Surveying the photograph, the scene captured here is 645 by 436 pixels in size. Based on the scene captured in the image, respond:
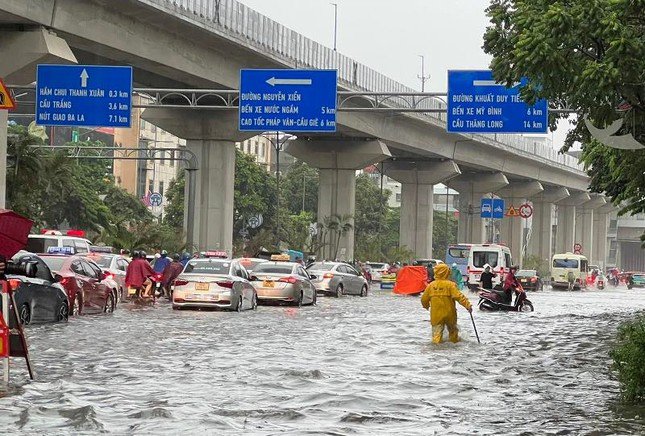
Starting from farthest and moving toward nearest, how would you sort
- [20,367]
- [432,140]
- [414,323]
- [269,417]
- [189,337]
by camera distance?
1. [432,140]
2. [414,323]
3. [189,337]
4. [20,367]
5. [269,417]

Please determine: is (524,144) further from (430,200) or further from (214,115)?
(214,115)

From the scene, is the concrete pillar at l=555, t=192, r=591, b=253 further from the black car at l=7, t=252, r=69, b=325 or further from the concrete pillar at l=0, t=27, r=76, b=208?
the black car at l=7, t=252, r=69, b=325

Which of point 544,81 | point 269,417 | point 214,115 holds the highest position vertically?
point 214,115

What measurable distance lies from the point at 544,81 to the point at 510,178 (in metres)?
90.3

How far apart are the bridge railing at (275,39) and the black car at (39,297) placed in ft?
41.8

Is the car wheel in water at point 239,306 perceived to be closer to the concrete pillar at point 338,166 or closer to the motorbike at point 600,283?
the concrete pillar at point 338,166

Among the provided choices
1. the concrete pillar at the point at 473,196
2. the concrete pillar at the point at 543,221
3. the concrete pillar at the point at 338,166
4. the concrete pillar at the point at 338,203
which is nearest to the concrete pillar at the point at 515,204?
the concrete pillar at the point at 543,221

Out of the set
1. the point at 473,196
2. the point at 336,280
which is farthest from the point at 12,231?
the point at 473,196

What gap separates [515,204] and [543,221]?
12.0m

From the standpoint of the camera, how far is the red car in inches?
1190

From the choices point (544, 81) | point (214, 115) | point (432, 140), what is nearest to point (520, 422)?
point (544, 81)

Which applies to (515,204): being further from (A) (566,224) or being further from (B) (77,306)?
(B) (77,306)

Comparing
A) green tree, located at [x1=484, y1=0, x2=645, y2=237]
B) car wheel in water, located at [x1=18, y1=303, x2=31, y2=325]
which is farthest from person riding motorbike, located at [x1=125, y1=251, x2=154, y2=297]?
green tree, located at [x1=484, y1=0, x2=645, y2=237]

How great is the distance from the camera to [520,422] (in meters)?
13.5
